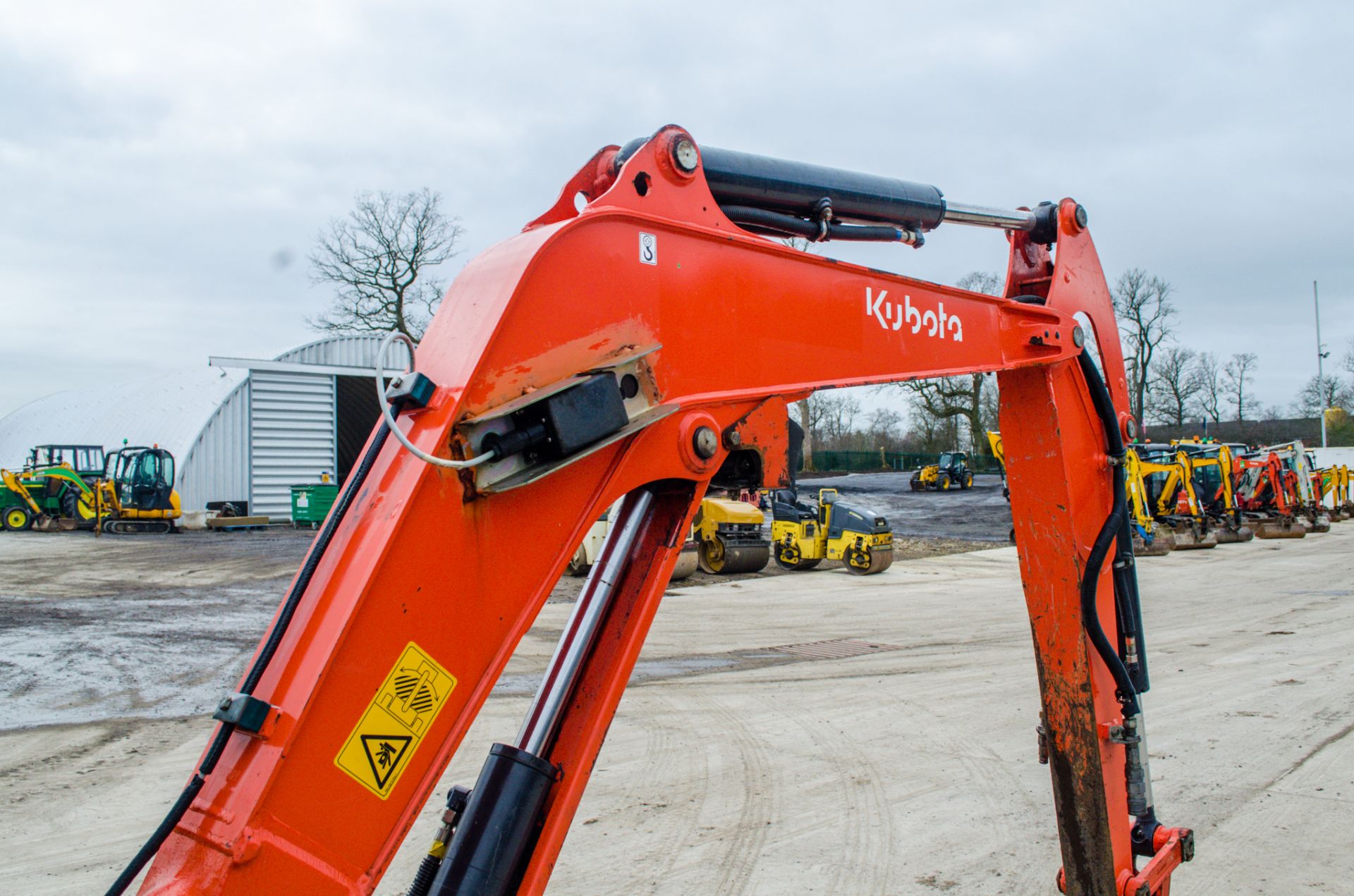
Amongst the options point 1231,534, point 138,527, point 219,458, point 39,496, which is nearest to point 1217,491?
point 1231,534

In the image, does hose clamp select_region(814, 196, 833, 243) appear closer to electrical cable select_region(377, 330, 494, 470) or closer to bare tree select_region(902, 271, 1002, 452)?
electrical cable select_region(377, 330, 494, 470)

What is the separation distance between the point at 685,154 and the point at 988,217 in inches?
55.8

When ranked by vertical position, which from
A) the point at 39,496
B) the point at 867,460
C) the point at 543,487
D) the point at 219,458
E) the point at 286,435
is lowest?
the point at 543,487

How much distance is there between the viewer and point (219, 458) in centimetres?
2867

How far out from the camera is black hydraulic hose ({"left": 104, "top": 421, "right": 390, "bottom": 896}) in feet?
4.74

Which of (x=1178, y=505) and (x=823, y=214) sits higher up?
(x=823, y=214)

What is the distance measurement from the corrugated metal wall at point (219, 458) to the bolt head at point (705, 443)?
28881mm

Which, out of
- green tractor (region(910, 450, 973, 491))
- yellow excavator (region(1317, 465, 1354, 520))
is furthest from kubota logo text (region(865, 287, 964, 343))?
green tractor (region(910, 450, 973, 491))

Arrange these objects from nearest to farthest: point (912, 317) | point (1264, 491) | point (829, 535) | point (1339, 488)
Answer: point (912, 317), point (829, 535), point (1264, 491), point (1339, 488)

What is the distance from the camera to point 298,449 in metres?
28.7

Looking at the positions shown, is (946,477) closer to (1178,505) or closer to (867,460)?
(867,460)

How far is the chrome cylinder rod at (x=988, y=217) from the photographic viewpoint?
2.94 meters

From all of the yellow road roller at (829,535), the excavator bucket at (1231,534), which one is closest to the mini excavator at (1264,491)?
the excavator bucket at (1231,534)

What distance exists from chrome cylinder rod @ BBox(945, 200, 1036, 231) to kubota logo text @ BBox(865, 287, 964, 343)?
1.14ft
